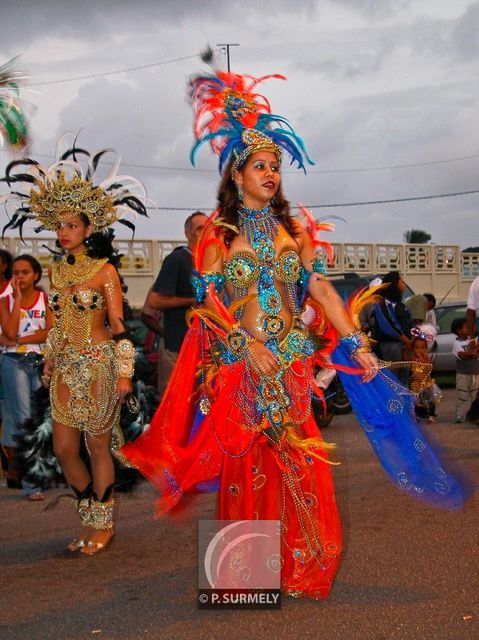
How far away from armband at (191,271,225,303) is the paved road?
106cm

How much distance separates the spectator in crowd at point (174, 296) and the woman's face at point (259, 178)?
2644mm

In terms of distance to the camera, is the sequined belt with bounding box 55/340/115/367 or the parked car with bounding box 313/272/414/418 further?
the parked car with bounding box 313/272/414/418

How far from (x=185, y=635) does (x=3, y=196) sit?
3.31 m

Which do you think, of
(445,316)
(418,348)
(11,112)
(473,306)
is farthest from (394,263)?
(11,112)

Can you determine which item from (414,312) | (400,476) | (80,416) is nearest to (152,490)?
(80,416)

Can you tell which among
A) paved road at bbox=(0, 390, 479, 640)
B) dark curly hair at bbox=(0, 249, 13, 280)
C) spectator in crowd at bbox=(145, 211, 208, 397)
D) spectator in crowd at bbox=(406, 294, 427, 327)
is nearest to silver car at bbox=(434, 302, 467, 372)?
spectator in crowd at bbox=(406, 294, 427, 327)

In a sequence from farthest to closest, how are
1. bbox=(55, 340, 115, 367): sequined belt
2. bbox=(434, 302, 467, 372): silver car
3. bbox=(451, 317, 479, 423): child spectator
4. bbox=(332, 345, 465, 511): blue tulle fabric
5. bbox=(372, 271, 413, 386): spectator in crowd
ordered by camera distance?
bbox=(434, 302, 467, 372): silver car
bbox=(372, 271, 413, 386): spectator in crowd
bbox=(451, 317, 479, 423): child spectator
bbox=(55, 340, 115, 367): sequined belt
bbox=(332, 345, 465, 511): blue tulle fabric

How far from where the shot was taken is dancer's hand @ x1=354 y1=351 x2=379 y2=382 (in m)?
5.32

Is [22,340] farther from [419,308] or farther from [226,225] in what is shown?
[419,308]

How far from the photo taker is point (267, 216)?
546 centimetres

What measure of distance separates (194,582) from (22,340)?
365 centimetres

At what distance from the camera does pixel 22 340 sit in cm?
871

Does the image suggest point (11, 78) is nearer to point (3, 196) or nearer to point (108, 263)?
point (3, 196)

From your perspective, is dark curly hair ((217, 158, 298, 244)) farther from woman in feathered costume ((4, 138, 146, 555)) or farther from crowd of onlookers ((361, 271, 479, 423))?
crowd of onlookers ((361, 271, 479, 423))
